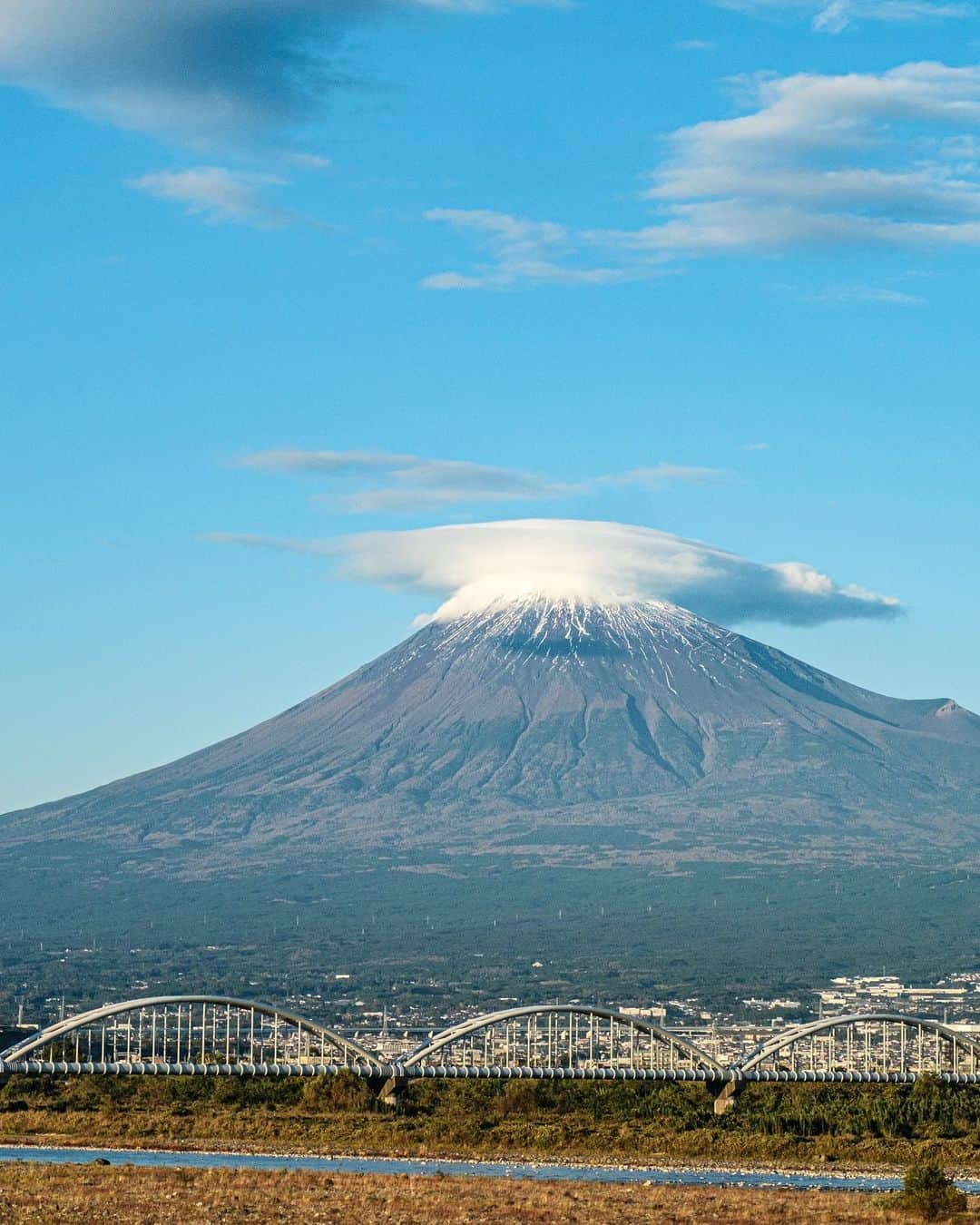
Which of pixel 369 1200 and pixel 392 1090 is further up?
pixel 392 1090

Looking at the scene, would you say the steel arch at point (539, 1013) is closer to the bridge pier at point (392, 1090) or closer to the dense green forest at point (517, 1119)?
the bridge pier at point (392, 1090)

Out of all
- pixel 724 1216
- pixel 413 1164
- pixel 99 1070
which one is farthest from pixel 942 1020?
pixel 724 1216

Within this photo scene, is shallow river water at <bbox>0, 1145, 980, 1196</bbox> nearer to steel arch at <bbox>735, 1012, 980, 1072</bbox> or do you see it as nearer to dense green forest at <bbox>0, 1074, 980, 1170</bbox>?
dense green forest at <bbox>0, 1074, 980, 1170</bbox>

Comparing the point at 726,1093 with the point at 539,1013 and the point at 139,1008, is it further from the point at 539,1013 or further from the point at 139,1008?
the point at 139,1008

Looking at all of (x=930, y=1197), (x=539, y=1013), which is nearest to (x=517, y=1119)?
(x=539, y=1013)

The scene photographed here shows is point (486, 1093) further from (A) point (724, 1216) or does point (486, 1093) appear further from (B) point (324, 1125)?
(A) point (724, 1216)

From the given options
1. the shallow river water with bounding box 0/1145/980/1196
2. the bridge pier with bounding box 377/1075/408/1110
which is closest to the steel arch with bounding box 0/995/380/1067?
the bridge pier with bounding box 377/1075/408/1110
